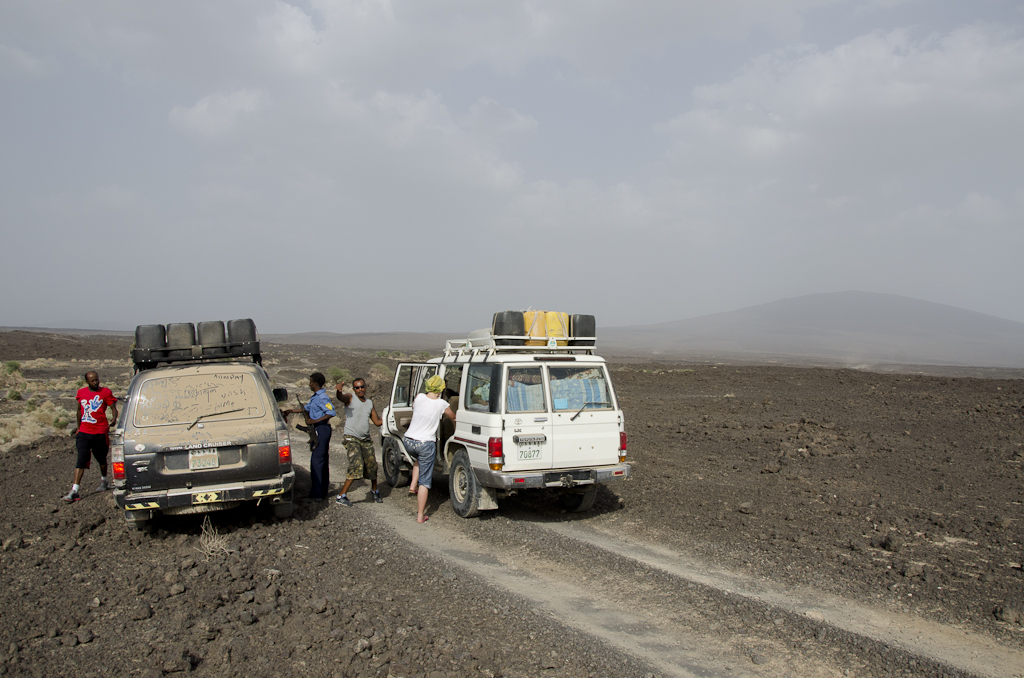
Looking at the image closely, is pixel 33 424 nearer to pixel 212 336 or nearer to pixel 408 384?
pixel 212 336

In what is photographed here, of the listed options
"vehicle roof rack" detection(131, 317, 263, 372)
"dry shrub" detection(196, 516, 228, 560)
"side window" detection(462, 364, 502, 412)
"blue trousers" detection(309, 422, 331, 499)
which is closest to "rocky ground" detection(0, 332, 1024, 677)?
"dry shrub" detection(196, 516, 228, 560)

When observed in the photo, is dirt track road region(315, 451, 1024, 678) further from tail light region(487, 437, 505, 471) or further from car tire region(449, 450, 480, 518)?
tail light region(487, 437, 505, 471)

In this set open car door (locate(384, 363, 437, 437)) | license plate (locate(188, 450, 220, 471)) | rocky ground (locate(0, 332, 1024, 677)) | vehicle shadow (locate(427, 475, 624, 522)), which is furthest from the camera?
open car door (locate(384, 363, 437, 437))

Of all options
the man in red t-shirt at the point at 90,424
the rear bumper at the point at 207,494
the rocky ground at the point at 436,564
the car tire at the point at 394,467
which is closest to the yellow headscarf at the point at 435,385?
the rocky ground at the point at 436,564

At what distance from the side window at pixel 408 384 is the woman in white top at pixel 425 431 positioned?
1.76 metres

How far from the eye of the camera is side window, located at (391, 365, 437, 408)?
33.7ft

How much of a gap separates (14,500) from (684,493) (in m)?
9.38

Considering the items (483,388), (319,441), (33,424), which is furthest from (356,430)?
(33,424)

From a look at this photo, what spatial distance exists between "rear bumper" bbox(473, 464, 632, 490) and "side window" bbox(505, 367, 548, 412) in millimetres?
762

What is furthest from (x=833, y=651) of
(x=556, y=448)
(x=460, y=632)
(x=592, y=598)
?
(x=556, y=448)

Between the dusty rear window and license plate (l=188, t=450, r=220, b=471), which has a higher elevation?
the dusty rear window

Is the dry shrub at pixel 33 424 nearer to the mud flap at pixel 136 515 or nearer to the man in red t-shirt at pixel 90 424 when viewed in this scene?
the man in red t-shirt at pixel 90 424

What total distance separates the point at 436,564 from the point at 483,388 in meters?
2.36

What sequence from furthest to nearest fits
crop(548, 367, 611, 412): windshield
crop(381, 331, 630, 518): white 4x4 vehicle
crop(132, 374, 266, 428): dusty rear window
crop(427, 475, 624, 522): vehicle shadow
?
1. crop(427, 475, 624, 522): vehicle shadow
2. crop(548, 367, 611, 412): windshield
3. crop(381, 331, 630, 518): white 4x4 vehicle
4. crop(132, 374, 266, 428): dusty rear window
